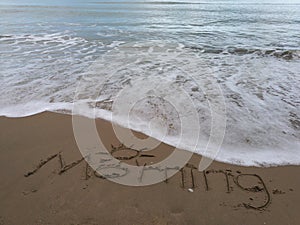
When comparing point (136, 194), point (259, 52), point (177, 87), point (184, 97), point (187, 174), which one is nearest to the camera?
point (136, 194)

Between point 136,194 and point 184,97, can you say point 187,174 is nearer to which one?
point 136,194

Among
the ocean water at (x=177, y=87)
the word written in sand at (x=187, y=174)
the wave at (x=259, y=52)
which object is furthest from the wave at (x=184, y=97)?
the wave at (x=259, y=52)

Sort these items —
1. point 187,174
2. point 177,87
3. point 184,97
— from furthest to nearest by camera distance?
point 177,87
point 184,97
point 187,174

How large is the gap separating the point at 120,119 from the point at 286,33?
11.1m

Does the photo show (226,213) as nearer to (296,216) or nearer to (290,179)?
(296,216)

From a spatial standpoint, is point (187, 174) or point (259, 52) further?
point (259, 52)

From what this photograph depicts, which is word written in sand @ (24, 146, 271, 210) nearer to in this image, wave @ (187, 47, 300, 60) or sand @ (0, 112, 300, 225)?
sand @ (0, 112, 300, 225)

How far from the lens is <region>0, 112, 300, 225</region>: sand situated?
210 cm

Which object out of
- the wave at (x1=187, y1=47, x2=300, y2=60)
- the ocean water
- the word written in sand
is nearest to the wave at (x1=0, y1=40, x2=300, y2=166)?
the ocean water

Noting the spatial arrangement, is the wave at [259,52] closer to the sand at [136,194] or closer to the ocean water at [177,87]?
the ocean water at [177,87]

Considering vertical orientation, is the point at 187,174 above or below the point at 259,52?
above

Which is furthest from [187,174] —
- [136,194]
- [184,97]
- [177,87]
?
[177,87]

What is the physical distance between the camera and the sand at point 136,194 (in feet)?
6.89

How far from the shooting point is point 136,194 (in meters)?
2.34
